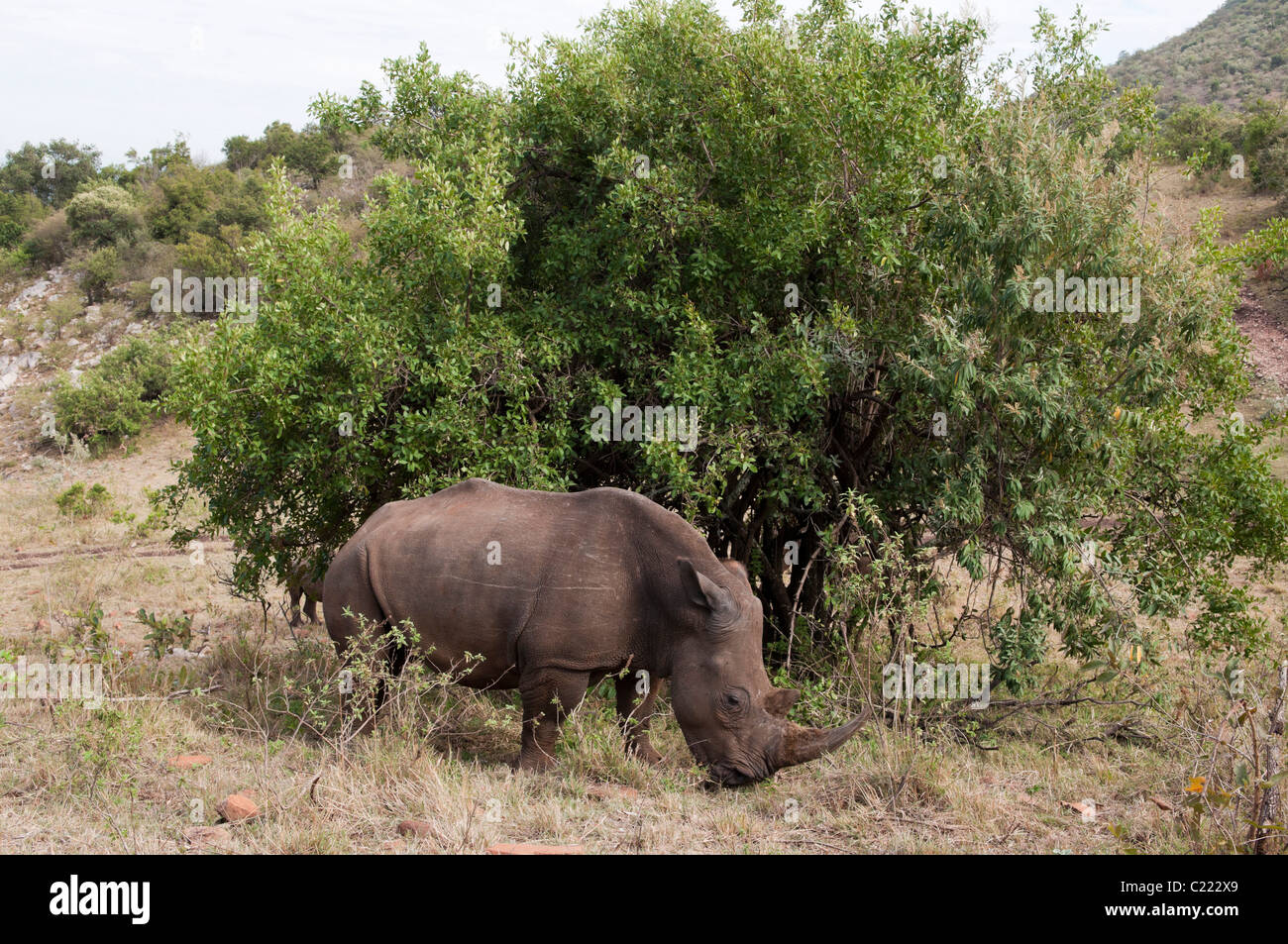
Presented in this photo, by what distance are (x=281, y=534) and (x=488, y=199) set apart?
156 inches

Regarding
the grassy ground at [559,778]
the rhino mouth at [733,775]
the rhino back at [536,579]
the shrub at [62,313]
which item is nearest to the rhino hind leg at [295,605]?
the grassy ground at [559,778]

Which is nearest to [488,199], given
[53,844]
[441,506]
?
[441,506]

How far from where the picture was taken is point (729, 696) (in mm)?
6945

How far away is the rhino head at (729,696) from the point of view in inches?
270

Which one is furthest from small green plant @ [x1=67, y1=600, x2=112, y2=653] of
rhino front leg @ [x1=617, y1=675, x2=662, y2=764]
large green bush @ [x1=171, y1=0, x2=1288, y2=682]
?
rhino front leg @ [x1=617, y1=675, x2=662, y2=764]

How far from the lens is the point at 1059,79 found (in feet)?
33.1

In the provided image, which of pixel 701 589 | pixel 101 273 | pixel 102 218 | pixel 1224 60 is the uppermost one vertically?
pixel 1224 60

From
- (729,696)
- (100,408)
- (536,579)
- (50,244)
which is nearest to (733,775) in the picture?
(729,696)

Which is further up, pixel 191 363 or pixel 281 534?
pixel 191 363

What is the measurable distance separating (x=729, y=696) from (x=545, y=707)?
4.50ft

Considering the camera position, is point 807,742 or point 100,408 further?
point 100,408

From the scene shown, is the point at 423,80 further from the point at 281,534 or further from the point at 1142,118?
the point at 1142,118

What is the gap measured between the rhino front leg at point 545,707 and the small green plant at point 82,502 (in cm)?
1421

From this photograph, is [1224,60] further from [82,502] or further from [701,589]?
[701,589]
